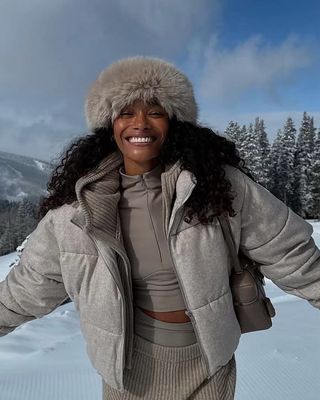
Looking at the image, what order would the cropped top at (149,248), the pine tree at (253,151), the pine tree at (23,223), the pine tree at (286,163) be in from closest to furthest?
1. the cropped top at (149,248)
2. the pine tree at (253,151)
3. the pine tree at (286,163)
4. the pine tree at (23,223)

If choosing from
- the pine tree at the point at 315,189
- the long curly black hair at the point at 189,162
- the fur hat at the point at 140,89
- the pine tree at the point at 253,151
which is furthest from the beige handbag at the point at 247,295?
the pine tree at the point at 315,189

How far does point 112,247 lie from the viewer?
171 cm

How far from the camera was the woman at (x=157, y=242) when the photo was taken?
171 centimetres

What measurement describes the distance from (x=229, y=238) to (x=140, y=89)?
2.38ft

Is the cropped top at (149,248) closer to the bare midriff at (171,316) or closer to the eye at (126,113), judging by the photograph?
the bare midriff at (171,316)

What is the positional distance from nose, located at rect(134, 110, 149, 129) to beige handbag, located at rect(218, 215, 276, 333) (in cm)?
61

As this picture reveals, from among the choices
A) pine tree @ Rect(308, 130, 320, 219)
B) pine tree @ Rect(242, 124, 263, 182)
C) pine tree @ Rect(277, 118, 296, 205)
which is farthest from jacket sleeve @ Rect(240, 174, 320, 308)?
pine tree @ Rect(277, 118, 296, 205)

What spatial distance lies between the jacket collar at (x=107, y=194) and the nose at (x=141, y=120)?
0.21 metres

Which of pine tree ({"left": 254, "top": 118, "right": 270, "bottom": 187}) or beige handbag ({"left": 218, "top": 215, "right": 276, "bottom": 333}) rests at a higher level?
pine tree ({"left": 254, "top": 118, "right": 270, "bottom": 187})

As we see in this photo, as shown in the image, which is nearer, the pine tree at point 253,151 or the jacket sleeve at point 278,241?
the jacket sleeve at point 278,241

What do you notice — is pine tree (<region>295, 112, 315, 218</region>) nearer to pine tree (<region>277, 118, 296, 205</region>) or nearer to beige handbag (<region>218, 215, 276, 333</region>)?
pine tree (<region>277, 118, 296, 205</region>)

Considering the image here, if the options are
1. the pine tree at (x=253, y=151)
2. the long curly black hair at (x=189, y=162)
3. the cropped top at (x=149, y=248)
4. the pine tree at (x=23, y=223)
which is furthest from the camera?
the pine tree at (x=23, y=223)

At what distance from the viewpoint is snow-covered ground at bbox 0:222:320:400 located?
12.2 feet

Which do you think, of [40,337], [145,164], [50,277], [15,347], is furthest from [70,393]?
[145,164]
